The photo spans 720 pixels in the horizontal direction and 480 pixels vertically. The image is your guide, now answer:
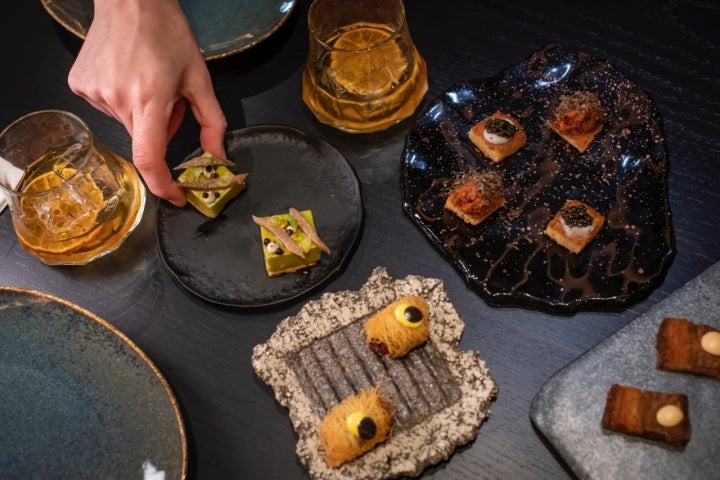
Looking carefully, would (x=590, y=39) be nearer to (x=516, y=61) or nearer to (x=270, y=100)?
(x=516, y=61)

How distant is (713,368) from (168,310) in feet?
4.97

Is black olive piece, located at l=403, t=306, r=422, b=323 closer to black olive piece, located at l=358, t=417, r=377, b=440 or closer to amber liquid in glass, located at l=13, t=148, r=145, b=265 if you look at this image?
black olive piece, located at l=358, t=417, r=377, b=440

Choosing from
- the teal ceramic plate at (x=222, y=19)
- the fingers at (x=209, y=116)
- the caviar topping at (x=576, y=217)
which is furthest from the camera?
the teal ceramic plate at (x=222, y=19)

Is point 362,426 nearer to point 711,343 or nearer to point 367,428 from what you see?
point 367,428

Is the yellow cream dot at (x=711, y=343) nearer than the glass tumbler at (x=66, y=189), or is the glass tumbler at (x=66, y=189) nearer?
the yellow cream dot at (x=711, y=343)

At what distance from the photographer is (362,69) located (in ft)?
7.07

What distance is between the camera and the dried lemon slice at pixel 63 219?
2039 mm

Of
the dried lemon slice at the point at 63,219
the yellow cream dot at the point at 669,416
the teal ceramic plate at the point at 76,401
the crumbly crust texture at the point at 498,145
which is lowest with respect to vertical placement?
the teal ceramic plate at the point at 76,401

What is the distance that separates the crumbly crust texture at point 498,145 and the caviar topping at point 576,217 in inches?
11.4

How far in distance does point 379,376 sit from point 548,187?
2.56 ft

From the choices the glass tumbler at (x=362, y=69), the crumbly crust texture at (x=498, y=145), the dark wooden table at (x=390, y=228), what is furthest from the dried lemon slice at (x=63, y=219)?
the crumbly crust texture at (x=498, y=145)

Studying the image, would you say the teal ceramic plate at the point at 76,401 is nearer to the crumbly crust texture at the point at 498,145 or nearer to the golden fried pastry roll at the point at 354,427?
the golden fried pastry roll at the point at 354,427

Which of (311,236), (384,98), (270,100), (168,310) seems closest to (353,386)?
(311,236)

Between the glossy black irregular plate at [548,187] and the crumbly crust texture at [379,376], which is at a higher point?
the glossy black irregular plate at [548,187]
